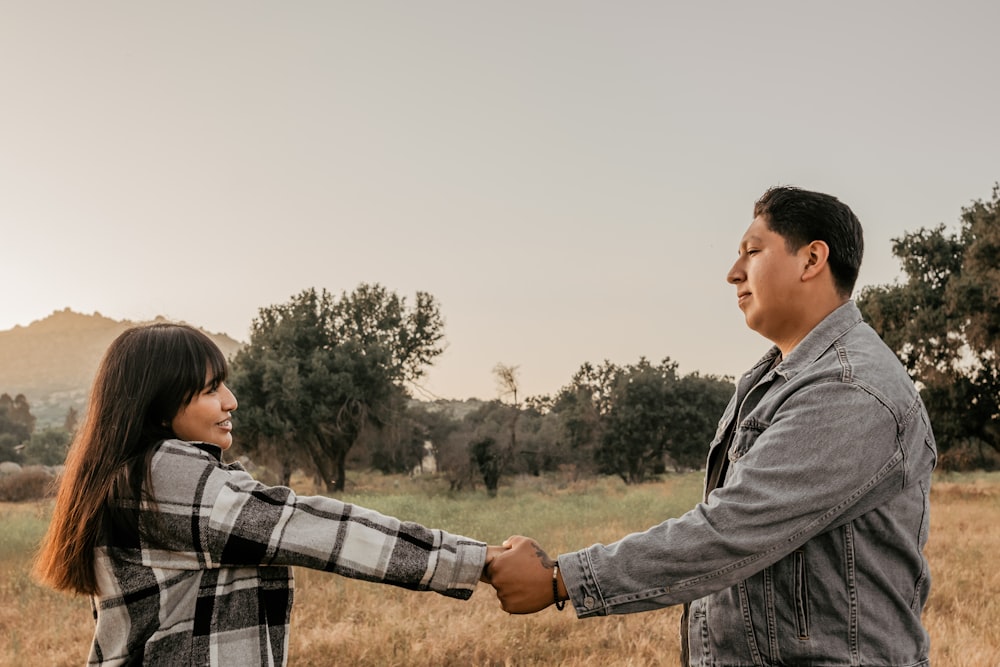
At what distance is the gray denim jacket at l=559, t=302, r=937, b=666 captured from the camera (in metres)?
2.29

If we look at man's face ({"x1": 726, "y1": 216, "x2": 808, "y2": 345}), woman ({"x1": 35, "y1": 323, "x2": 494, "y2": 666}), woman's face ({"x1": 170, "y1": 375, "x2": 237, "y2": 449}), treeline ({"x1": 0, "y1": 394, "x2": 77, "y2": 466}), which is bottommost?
treeline ({"x1": 0, "y1": 394, "x2": 77, "y2": 466})

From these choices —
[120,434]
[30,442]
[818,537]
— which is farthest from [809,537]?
[30,442]

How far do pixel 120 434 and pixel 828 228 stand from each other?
2505mm

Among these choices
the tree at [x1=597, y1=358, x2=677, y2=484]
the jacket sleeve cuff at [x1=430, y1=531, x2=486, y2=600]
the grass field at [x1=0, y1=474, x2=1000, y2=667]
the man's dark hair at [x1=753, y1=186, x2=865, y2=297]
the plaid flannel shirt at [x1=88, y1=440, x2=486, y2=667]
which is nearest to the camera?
the plaid flannel shirt at [x1=88, y1=440, x2=486, y2=667]

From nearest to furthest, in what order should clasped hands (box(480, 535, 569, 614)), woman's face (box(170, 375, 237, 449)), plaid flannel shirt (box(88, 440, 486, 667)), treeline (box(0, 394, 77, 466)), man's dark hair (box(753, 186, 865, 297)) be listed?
plaid flannel shirt (box(88, 440, 486, 667)) → woman's face (box(170, 375, 237, 449)) → man's dark hair (box(753, 186, 865, 297)) → clasped hands (box(480, 535, 569, 614)) → treeline (box(0, 394, 77, 466))

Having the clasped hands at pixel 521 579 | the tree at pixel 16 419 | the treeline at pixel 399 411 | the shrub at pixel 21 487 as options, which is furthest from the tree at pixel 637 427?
the tree at pixel 16 419

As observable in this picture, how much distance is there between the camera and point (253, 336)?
31.2 meters

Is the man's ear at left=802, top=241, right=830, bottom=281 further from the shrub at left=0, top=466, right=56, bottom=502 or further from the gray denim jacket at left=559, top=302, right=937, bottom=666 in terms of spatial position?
the shrub at left=0, top=466, right=56, bottom=502

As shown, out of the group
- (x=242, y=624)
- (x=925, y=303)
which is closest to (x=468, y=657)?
(x=242, y=624)

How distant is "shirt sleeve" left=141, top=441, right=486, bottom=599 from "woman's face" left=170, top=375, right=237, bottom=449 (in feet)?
0.43

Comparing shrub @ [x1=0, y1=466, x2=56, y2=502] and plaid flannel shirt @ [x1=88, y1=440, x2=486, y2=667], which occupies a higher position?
plaid flannel shirt @ [x1=88, y1=440, x2=486, y2=667]

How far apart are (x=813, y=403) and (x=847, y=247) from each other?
71 centimetres

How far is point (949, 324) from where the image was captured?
22.2 meters

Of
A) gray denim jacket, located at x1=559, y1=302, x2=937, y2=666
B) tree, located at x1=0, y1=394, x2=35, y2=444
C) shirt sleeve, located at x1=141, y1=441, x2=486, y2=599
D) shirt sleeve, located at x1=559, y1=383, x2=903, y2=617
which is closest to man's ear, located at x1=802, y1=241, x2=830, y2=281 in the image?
gray denim jacket, located at x1=559, y1=302, x2=937, y2=666
